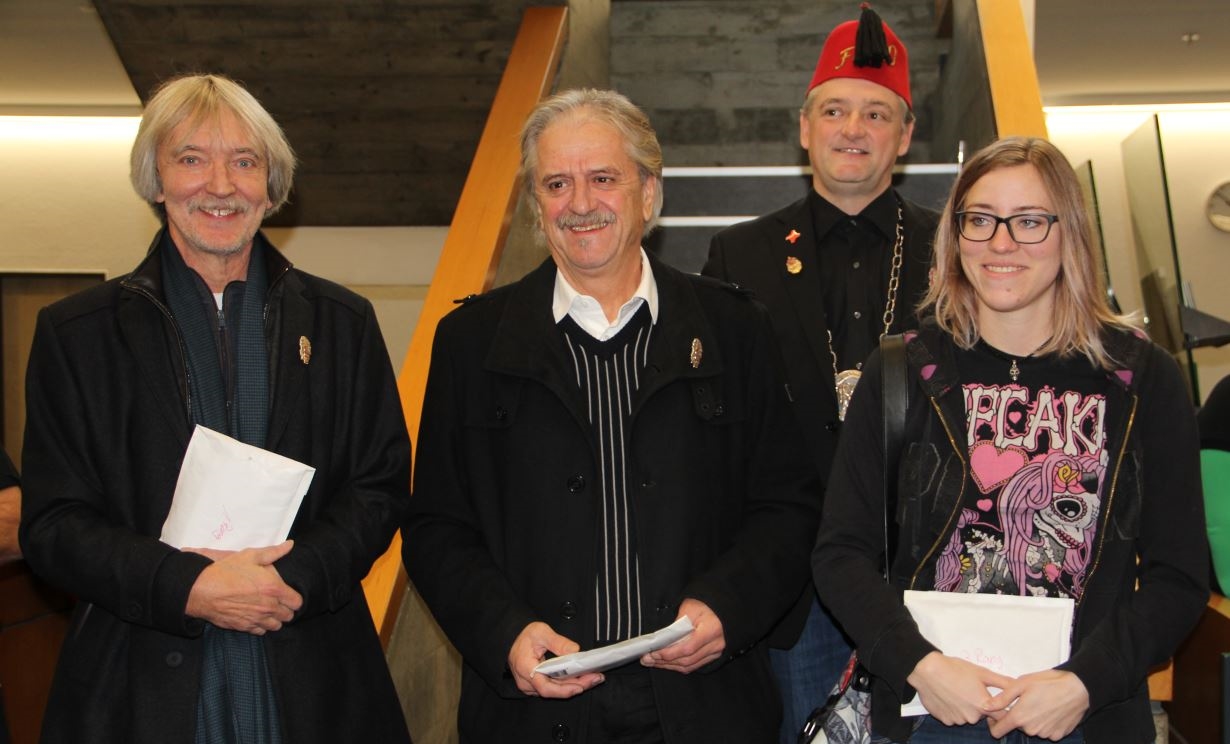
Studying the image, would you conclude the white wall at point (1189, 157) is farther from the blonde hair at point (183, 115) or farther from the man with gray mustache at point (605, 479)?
the blonde hair at point (183, 115)

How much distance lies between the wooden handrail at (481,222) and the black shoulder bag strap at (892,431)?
1589mm

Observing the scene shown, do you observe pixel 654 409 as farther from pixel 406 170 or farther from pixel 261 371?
pixel 406 170

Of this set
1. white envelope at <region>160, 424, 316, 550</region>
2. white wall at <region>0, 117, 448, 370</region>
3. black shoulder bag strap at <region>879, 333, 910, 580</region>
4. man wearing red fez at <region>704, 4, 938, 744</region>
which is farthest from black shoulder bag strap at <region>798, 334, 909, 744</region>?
white wall at <region>0, 117, 448, 370</region>

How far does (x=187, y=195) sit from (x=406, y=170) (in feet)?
16.8

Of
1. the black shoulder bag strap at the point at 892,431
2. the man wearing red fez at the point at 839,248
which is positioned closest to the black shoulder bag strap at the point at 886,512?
the black shoulder bag strap at the point at 892,431

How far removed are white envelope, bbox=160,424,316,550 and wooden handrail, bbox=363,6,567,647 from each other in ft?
3.66

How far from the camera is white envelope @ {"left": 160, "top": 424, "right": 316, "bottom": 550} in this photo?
2.06 m

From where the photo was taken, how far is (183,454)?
2.11 m

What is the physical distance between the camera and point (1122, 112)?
931 cm

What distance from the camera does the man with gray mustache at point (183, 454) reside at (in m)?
2.03

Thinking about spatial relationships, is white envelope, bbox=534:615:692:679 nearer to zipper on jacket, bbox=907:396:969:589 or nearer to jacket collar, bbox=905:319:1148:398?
zipper on jacket, bbox=907:396:969:589

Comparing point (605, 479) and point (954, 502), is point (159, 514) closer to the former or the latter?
point (605, 479)

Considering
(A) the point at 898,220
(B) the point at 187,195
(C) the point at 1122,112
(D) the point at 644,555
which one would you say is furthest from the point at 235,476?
(C) the point at 1122,112

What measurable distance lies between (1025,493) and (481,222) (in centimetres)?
270
